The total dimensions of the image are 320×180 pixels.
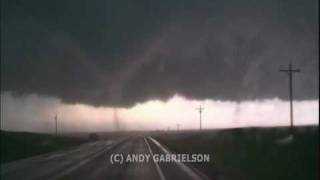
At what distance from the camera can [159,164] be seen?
25219 mm

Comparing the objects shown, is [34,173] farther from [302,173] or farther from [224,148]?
[224,148]

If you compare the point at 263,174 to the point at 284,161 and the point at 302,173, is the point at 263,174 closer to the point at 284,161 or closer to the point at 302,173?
the point at 302,173

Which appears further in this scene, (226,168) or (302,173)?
(226,168)

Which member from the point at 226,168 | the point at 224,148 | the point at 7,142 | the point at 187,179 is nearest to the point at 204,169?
the point at 226,168

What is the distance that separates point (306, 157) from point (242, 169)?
10.1 feet

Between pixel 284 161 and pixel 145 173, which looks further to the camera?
pixel 284 161

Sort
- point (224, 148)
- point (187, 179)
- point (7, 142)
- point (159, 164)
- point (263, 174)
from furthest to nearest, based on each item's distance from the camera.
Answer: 1. point (7, 142)
2. point (224, 148)
3. point (159, 164)
4. point (263, 174)
5. point (187, 179)

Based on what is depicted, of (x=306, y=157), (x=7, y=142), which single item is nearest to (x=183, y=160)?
(x=306, y=157)

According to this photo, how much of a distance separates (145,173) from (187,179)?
3171 millimetres

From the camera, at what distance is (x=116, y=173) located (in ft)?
78.1

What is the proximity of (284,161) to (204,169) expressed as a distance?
3.57 meters

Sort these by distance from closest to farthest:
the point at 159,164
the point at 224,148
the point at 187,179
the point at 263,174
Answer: the point at 187,179 < the point at 263,174 < the point at 159,164 < the point at 224,148

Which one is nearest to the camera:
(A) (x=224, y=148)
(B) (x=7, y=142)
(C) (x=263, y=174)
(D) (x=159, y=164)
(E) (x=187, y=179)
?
(E) (x=187, y=179)

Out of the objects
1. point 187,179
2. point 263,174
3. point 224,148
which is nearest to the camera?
point 187,179
